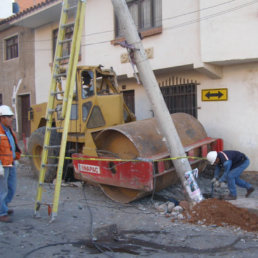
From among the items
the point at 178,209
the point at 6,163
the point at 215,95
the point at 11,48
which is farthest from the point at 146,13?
the point at 11,48

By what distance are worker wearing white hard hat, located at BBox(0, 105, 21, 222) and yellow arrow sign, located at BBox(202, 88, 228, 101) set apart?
5192 mm

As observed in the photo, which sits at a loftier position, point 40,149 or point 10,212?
point 40,149

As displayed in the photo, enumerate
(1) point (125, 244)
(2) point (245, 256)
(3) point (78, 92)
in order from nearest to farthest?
(2) point (245, 256) → (1) point (125, 244) → (3) point (78, 92)

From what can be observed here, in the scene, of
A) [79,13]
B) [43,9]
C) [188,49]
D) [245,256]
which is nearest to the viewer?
[245,256]

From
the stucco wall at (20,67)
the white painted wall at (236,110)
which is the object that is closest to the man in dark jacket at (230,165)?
the white painted wall at (236,110)

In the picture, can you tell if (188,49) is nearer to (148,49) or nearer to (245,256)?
(148,49)

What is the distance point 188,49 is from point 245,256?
18.5 feet

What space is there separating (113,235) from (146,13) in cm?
685

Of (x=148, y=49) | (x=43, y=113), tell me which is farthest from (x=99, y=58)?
(x=43, y=113)

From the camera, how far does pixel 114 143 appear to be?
5898 mm

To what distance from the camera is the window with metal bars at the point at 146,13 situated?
8922mm

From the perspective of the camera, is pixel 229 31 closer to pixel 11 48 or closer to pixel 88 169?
pixel 88 169

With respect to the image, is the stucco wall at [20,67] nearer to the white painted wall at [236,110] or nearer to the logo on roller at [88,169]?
the white painted wall at [236,110]

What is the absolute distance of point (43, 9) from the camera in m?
11.6
